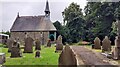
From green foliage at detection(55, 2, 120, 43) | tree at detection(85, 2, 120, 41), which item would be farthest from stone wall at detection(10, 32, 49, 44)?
tree at detection(85, 2, 120, 41)

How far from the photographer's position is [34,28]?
193 feet

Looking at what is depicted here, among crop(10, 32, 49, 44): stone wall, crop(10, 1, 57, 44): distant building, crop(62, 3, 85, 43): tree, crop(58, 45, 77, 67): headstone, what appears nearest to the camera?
crop(58, 45, 77, 67): headstone

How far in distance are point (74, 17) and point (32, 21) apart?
1116 cm

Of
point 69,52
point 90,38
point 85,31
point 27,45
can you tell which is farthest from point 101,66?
point 85,31

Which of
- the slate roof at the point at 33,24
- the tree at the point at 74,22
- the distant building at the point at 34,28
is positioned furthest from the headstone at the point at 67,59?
the slate roof at the point at 33,24

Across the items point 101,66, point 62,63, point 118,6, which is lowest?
point 101,66

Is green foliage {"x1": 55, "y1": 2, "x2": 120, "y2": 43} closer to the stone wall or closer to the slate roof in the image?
the slate roof

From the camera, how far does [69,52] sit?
256 inches

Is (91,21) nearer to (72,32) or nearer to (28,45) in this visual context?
(72,32)

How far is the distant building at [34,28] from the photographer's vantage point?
190 ft

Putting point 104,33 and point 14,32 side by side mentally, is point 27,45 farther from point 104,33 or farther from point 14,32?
point 14,32

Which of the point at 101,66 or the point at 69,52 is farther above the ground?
the point at 69,52

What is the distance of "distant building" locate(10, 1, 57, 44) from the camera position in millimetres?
57812

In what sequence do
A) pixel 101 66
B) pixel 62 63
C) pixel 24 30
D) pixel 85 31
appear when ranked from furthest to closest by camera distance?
pixel 24 30, pixel 85 31, pixel 101 66, pixel 62 63
